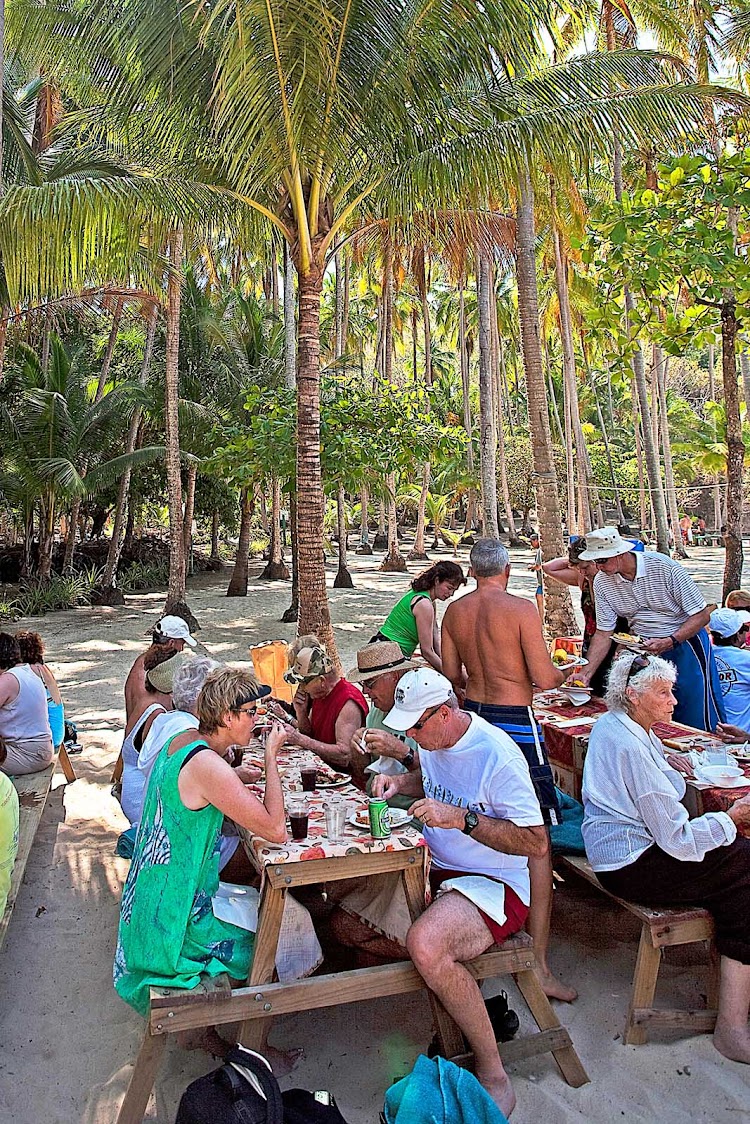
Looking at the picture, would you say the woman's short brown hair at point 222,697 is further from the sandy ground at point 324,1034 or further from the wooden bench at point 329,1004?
the sandy ground at point 324,1034

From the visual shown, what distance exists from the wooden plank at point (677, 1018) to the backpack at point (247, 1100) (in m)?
1.23

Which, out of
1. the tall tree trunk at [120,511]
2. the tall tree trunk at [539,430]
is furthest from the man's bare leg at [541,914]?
the tall tree trunk at [120,511]

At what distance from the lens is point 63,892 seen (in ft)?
14.6

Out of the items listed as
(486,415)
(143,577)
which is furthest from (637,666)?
(143,577)

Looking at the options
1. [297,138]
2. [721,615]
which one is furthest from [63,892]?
[297,138]

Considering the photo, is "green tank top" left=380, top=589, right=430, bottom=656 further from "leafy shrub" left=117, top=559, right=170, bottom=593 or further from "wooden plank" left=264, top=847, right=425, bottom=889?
"leafy shrub" left=117, top=559, right=170, bottom=593

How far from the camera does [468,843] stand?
2.98 m

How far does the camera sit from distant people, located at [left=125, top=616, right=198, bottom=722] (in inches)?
186

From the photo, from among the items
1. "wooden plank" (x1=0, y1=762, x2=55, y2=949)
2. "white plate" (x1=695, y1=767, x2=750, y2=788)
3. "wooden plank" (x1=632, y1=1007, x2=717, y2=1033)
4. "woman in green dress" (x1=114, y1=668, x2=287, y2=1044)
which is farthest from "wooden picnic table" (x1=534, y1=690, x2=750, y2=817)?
"wooden plank" (x1=0, y1=762, x2=55, y2=949)

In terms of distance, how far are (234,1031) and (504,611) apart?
2054 mm

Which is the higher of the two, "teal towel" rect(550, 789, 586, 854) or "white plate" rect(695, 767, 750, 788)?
"white plate" rect(695, 767, 750, 788)

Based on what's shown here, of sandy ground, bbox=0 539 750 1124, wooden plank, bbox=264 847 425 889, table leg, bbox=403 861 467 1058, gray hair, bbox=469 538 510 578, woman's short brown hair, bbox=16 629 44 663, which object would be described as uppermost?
gray hair, bbox=469 538 510 578

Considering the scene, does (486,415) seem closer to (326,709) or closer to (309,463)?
(309,463)

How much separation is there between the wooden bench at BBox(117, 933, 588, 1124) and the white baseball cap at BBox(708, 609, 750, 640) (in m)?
3.40
